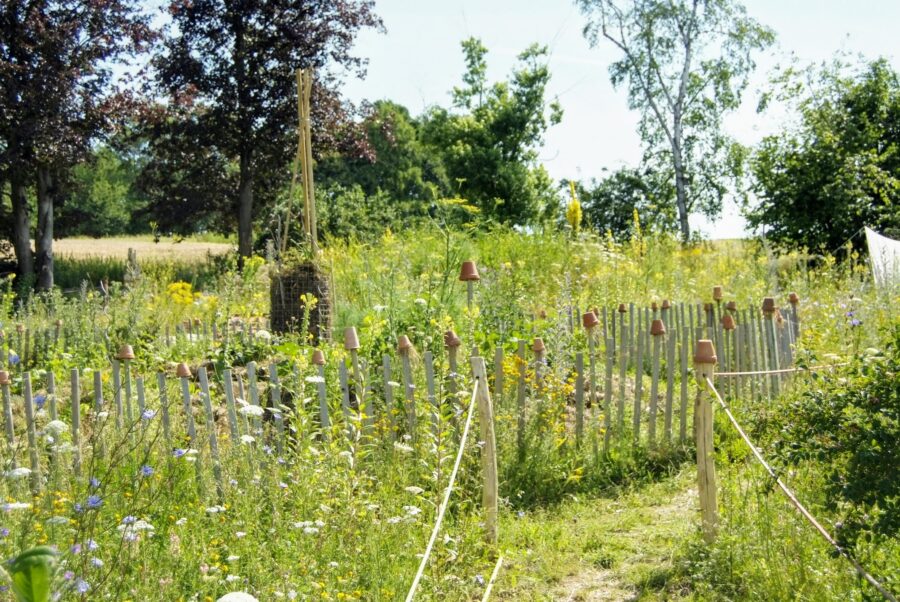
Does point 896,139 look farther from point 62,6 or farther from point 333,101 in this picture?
point 62,6

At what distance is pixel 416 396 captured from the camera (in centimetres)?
521

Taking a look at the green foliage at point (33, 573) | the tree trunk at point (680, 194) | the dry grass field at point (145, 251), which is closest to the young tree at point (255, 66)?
the dry grass field at point (145, 251)

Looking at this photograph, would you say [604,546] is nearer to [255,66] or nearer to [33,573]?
[33,573]

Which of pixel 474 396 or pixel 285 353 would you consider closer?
pixel 474 396

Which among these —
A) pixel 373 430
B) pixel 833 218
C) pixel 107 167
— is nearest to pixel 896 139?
pixel 833 218

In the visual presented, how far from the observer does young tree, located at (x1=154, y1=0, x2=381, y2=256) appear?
67.2 ft

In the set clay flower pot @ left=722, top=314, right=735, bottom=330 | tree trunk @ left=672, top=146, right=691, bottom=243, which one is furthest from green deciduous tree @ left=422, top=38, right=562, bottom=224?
clay flower pot @ left=722, top=314, right=735, bottom=330

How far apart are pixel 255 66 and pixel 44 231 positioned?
20.4ft

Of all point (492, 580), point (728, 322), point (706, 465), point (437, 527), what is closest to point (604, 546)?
point (706, 465)

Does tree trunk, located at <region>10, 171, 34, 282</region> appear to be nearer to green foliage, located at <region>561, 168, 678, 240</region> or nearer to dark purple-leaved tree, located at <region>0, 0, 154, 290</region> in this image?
dark purple-leaved tree, located at <region>0, 0, 154, 290</region>

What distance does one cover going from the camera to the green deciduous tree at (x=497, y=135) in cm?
2422

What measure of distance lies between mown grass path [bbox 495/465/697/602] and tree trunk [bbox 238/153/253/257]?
17315 millimetres

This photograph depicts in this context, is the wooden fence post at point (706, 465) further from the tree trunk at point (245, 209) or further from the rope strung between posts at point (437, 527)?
the tree trunk at point (245, 209)

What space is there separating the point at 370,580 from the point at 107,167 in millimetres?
56398
